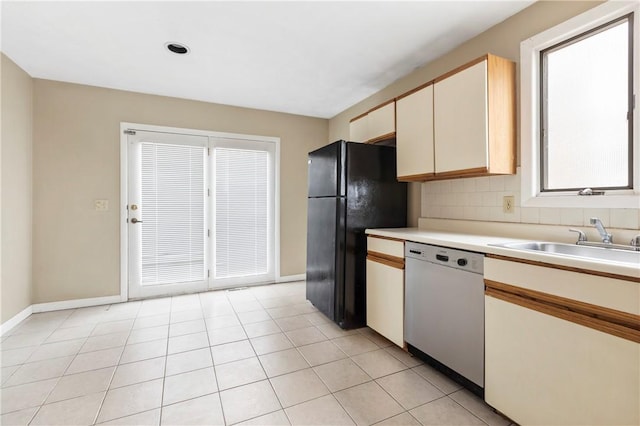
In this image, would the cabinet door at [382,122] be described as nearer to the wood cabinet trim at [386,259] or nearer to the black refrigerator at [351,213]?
the black refrigerator at [351,213]

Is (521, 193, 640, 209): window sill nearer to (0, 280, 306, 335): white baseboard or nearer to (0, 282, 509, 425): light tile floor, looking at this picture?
(0, 282, 509, 425): light tile floor

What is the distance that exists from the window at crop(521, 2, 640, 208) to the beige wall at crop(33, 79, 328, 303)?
358 centimetres

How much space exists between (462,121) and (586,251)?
42.4 inches

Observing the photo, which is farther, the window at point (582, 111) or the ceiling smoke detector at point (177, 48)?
the ceiling smoke detector at point (177, 48)

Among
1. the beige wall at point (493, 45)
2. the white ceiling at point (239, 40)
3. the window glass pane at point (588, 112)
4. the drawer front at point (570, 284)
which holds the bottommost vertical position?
the drawer front at point (570, 284)

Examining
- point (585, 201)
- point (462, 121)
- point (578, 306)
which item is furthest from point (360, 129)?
point (578, 306)

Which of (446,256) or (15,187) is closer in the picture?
(446,256)

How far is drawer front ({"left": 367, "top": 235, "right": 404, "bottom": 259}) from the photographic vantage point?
90.0 inches

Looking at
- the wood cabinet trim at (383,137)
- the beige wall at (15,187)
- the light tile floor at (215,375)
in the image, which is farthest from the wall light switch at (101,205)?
the wood cabinet trim at (383,137)

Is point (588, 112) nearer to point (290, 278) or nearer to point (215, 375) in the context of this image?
point (215, 375)

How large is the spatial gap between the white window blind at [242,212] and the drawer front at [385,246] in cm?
204

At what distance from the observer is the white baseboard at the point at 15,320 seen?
2649mm

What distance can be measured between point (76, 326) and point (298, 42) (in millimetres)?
3281

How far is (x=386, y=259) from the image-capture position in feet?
8.00
